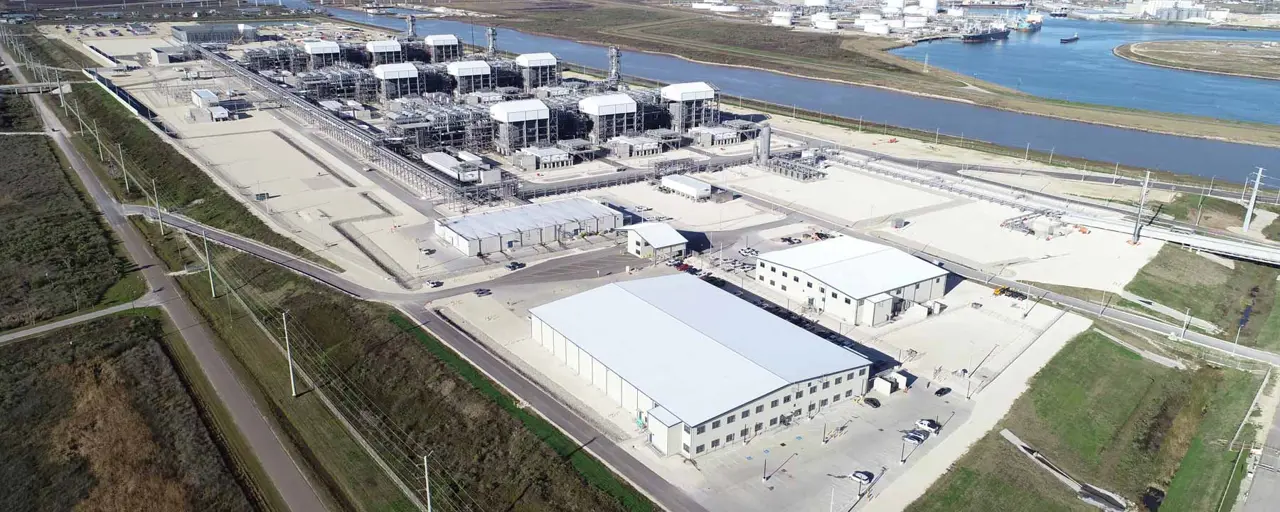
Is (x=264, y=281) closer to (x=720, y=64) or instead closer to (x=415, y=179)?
(x=415, y=179)

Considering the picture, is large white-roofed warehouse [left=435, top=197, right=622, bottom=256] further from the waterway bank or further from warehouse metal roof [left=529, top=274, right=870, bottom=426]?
the waterway bank

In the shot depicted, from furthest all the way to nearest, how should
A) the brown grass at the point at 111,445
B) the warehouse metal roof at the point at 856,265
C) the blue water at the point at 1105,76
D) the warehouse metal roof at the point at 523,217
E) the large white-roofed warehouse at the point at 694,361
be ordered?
the blue water at the point at 1105,76 → the warehouse metal roof at the point at 523,217 → the warehouse metal roof at the point at 856,265 → the large white-roofed warehouse at the point at 694,361 → the brown grass at the point at 111,445

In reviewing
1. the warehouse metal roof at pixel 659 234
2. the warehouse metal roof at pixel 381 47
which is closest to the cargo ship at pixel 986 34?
the warehouse metal roof at pixel 381 47

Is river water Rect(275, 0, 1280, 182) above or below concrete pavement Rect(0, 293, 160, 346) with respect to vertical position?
above

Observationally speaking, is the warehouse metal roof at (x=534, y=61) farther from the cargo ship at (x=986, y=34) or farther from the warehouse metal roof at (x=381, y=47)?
the cargo ship at (x=986, y=34)

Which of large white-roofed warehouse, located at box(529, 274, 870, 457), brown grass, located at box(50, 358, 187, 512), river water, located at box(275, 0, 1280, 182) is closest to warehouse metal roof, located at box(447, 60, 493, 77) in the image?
river water, located at box(275, 0, 1280, 182)

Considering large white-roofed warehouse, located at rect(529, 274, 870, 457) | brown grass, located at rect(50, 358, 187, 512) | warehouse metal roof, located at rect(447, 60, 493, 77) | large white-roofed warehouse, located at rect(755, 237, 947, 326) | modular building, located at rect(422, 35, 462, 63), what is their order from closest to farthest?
brown grass, located at rect(50, 358, 187, 512) → large white-roofed warehouse, located at rect(529, 274, 870, 457) → large white-roofed warehouse, located at rect(755, 237, 947, 326) → warehouse metal roof, located at rect(447, 60, 493, 77) → modular building, located at rect(422, 35, 462, 63)
